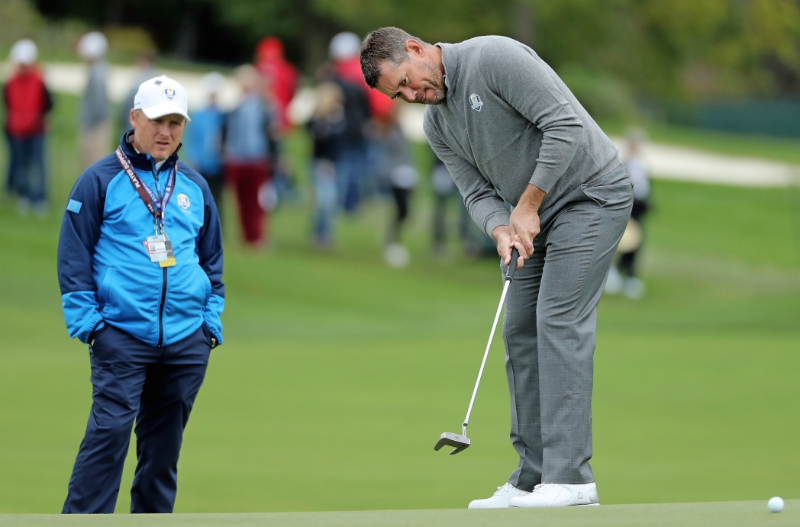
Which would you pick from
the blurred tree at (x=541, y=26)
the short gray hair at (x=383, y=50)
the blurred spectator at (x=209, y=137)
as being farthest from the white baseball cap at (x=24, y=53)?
the blurred tree at (x=541, y=26)

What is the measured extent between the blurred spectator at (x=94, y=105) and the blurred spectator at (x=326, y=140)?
2799 mm

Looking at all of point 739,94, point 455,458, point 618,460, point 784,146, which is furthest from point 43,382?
point 739,94

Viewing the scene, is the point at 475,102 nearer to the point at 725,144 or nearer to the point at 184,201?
the point at 184,201

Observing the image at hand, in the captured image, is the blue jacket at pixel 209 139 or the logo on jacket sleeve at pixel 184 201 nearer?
the logo on jacket sleeve at pixel 184 201

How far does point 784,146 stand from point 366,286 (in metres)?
29.7

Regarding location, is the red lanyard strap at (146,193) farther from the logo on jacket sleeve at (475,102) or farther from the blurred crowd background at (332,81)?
the blurred crowd background at (332,81)

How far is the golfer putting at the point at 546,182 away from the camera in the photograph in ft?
15.5

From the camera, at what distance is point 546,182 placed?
4727 millimetres

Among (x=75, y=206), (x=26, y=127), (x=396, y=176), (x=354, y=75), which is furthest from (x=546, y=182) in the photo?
(x=26, y=127)

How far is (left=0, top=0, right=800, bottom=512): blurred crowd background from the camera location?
23.5 feet

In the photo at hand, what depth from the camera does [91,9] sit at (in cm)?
3978

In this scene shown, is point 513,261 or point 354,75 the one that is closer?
point 513,261

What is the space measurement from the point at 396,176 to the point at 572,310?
1213 centimetres

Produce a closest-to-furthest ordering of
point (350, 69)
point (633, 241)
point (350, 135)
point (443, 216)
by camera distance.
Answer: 1. point (633, 241)
2. point (350, 135)
3. point (350, 69)
4. point (443, 216)
